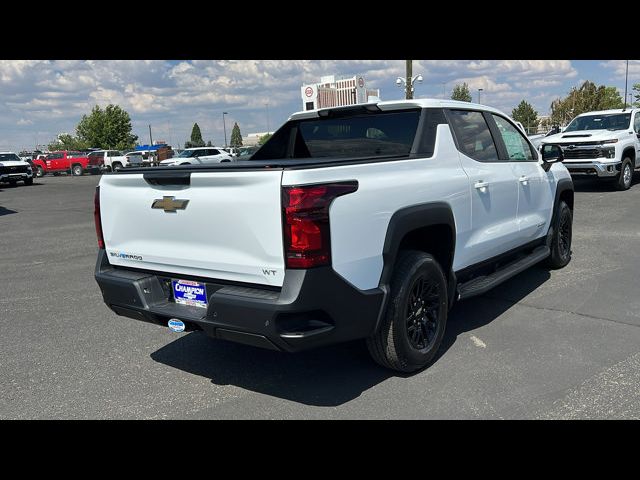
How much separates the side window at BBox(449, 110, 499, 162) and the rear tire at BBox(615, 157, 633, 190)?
33.9ft

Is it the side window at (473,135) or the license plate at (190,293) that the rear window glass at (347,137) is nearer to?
the side window at (473,135)

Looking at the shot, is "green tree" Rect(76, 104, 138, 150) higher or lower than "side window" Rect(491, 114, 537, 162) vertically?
higher

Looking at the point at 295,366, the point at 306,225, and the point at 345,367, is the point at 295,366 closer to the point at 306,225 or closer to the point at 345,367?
the point at 345,367

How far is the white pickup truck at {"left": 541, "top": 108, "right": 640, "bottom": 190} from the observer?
13.0 m

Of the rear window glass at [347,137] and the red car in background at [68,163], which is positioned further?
the red car in background at [68,163]

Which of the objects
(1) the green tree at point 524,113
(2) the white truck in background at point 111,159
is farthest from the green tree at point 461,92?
(2) the white truck in background at point 111,159

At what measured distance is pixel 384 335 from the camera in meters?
3.53

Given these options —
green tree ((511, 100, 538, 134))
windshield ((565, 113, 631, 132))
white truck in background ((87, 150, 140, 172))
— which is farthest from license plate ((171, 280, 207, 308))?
green tree ((511, 100, 538, 134))

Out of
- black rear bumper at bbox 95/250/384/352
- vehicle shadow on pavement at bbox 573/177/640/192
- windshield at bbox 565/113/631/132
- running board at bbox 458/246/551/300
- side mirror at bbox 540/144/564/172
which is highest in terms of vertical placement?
windshield at bbox 565/113/631/132

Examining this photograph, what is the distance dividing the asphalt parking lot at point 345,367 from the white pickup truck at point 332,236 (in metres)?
0.40

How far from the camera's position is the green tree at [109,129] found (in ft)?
246

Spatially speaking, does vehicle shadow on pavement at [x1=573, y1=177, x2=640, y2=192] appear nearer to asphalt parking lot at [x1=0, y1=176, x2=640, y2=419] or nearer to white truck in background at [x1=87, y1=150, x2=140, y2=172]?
asphalt parking lot at [x1=0, y1=176, x2=640, y2=419]
